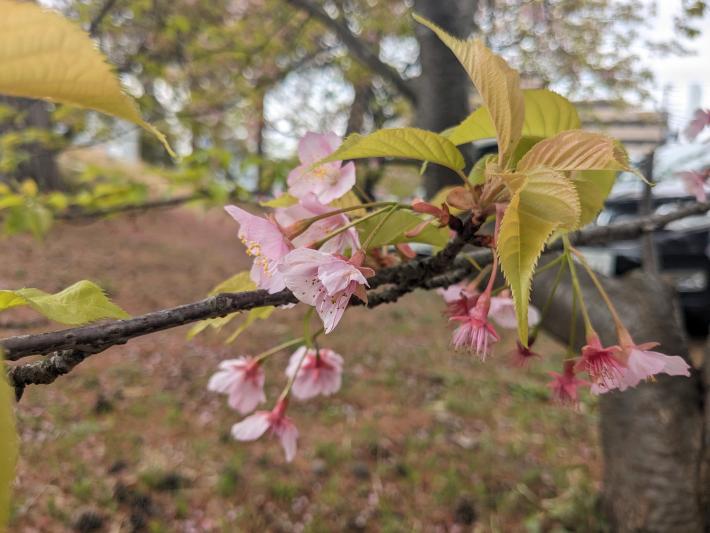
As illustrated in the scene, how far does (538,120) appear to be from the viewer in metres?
0.60

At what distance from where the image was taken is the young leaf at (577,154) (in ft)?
1.42

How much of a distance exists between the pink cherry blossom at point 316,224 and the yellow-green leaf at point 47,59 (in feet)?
1.12

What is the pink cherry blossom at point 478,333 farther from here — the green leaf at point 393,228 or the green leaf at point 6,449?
the green leaf at point 6,449

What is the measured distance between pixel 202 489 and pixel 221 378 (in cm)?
182

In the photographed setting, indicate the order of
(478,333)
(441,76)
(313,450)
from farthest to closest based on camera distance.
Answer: (313,450), (441,76), (478,333)

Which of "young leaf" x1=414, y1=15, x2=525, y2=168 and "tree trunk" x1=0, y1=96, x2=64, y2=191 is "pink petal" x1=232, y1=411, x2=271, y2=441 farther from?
"tree trunk" x1=0, y1=96, x2=64, y2=191

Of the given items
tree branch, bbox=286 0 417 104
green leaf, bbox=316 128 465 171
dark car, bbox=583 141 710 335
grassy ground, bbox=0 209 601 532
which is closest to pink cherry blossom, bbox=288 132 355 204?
green leaf, bbox=316 128 465 171

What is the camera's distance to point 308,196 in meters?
0.62

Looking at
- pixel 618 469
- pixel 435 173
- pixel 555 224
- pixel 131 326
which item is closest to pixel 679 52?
pixel 435 173

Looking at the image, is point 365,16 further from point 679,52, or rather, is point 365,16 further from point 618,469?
point 618,469

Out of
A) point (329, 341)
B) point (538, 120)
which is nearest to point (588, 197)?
point (538, 120)

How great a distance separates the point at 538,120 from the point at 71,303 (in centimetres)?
52

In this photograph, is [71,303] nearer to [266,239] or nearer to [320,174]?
[266,239]

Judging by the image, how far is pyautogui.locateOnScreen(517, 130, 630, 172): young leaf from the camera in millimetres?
432
